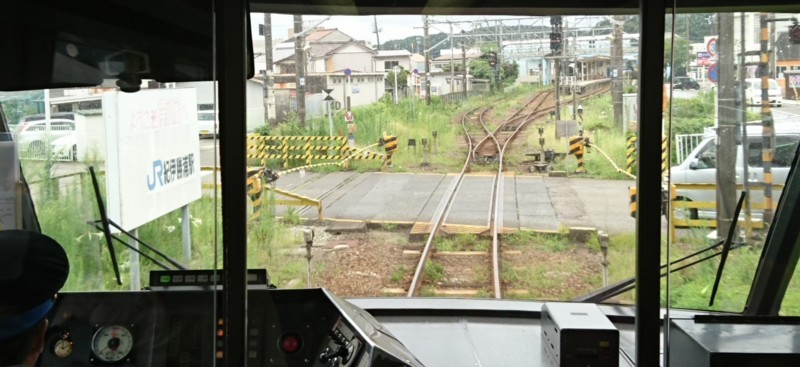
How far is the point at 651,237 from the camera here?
2.18 metres

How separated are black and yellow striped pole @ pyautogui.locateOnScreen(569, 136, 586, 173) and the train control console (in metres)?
0.75

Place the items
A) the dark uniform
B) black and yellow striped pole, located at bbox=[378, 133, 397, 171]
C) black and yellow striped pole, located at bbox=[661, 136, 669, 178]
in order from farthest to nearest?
black and yellow striped pole, located at bbox=[378, 133, 397, 171], black and yellow striped pole, located at bbox=[661, 136, 669, 178], the dark uniform

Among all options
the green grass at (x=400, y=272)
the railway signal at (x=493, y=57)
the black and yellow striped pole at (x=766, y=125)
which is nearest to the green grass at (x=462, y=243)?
the green grass at (x=400, y=272)

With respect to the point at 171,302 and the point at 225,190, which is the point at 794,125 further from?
the point at 171,302

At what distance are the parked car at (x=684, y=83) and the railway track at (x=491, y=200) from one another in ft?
0.66

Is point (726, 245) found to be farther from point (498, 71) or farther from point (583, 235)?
point (498, 71)

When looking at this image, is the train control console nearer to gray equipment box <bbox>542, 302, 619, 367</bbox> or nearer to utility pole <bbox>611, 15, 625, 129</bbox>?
gray equipment box <bbox>542, 302, 619, 367</bbox>

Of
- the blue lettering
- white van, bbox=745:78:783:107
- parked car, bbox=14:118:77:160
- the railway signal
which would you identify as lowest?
the blue lettering

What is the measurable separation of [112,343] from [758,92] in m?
2.12

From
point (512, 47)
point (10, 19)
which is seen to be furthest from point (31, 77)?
point (512, 47)

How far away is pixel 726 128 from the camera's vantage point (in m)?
2.39

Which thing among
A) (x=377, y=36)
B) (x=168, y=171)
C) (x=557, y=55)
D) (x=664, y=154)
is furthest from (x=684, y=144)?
(x=168, y=171)

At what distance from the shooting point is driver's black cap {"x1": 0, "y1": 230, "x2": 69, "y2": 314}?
1954 millimetres

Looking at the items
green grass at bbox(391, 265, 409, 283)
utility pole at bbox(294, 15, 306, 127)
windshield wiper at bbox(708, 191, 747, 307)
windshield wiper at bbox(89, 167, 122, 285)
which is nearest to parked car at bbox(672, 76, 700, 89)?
windshield wiper at bbox(708, 191, 747, 307)
